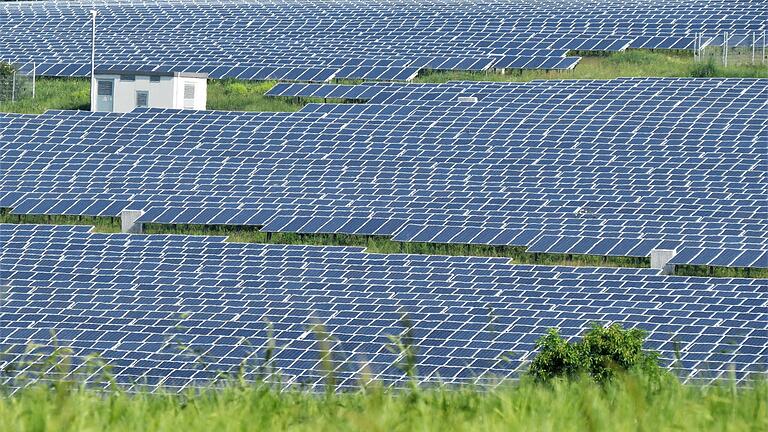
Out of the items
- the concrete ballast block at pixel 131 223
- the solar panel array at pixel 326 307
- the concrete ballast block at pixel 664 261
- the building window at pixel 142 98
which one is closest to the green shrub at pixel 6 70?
the building window at pixel 142 98

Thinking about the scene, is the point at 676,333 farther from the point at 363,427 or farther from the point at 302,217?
the point at 363,427

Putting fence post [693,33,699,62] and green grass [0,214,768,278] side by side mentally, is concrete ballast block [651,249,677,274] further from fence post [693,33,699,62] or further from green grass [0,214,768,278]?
fence post [693,33,699,62]

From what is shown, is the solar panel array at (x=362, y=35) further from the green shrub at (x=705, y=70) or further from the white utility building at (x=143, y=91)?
the white utility building at (x=143, y=91)

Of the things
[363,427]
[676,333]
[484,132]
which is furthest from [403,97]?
[363,427]

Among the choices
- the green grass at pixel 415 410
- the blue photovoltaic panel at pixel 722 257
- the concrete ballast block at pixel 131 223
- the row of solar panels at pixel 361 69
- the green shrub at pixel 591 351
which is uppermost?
the row of solar panels at pixel 361 69

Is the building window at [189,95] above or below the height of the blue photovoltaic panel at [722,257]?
above

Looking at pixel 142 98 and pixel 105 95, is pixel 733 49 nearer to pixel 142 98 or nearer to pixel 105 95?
pixel 142 98

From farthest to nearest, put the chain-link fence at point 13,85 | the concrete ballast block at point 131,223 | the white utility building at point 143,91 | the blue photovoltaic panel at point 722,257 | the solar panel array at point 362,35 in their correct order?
the chain-link fence at point 13,85
the solar panel array at point 362,35
the white utility building at point 143,91
the concrete ballast block at point 131,223
the blue photovoltaic panel at point 722,257

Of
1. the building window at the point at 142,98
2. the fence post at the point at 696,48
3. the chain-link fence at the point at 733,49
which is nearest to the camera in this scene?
the chain-link fence at the point at 733,49
